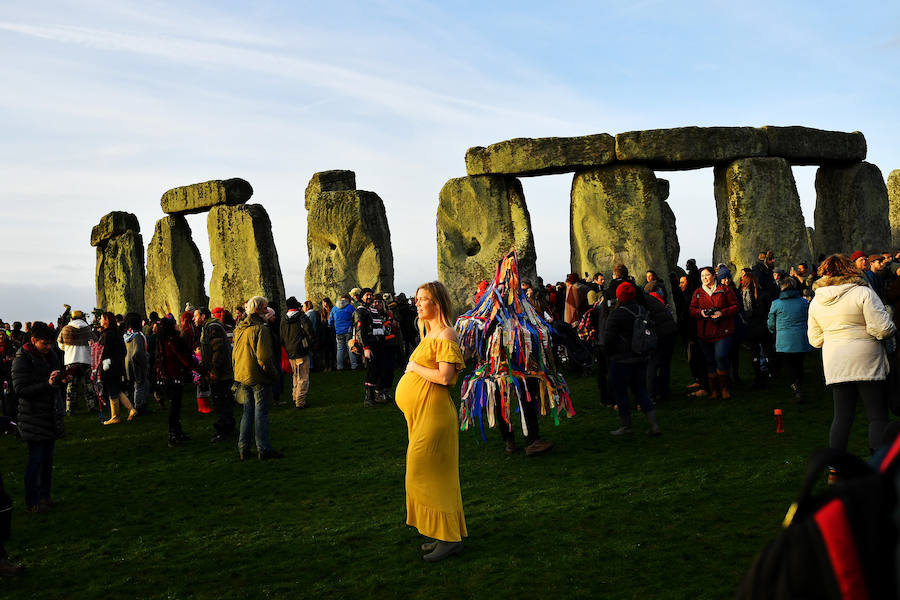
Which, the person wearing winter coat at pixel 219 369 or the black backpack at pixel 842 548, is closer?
the black backpack at pixel 842 548

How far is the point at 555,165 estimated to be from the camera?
17688 millimetres

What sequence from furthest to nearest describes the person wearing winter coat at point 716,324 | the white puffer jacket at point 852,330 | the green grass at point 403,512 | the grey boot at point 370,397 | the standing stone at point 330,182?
1. the standing stone at point 330,182
2. the grey boot at point 370,397
3. the person wearing winter coat at point 716,324
4. the white puffer jacket at point 852,330
5. the green grass at point 403,512

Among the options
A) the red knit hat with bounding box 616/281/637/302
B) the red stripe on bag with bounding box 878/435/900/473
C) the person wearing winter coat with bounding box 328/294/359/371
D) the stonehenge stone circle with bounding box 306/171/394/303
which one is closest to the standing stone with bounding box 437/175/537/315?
the stonehenge stone circle with bounding box 306/171/394/303

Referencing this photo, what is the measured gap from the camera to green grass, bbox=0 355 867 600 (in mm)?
Result: 5391

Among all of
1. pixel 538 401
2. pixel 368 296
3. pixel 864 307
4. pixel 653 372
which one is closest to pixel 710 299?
pixel 653 372

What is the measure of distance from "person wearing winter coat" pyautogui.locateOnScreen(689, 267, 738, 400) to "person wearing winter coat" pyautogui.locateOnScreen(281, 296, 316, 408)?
559cm

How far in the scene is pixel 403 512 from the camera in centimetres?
705

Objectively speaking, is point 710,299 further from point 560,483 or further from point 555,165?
point 555,165

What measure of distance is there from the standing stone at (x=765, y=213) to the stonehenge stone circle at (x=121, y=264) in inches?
654

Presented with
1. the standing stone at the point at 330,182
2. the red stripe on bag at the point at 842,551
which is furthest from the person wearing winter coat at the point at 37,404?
the standing stone at the point at 330,182

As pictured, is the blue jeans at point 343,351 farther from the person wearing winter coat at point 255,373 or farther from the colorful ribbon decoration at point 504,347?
the colorful ribbon decoration at point 504,347

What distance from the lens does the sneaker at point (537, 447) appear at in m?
8.81

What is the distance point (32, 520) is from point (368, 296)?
7777 millimetres

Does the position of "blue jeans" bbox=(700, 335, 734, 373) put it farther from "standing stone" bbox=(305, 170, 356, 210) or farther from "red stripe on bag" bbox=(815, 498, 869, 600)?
"standing stone" bbox=(305, 170, 356, 210)
